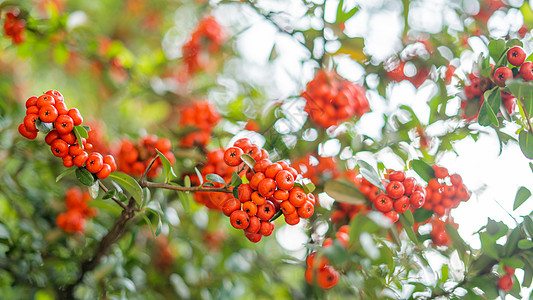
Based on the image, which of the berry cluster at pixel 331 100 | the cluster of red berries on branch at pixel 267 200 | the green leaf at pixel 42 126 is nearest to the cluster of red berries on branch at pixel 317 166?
the berry cluster at pixel 331 100

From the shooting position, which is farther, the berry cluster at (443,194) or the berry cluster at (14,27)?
the berry cluster at (14,27)

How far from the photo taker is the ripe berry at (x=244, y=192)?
1.00 m

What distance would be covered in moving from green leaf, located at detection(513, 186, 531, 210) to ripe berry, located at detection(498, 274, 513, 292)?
7.8 inches

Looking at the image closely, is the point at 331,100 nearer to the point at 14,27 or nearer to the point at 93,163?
the point at 93,163

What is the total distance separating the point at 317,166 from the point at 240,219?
2.21ft

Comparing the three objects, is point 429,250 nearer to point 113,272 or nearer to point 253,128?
point 253,128

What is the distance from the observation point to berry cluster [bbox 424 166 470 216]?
1.20 m

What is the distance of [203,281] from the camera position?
190 centimetres

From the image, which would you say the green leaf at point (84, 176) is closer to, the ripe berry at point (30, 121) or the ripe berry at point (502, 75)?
the ripe berry at point (30, 121)

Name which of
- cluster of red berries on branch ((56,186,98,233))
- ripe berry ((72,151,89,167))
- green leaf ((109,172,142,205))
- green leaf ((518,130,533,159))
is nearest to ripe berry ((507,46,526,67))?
green leaf ((518,130,533,159))

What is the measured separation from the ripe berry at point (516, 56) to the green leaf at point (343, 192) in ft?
2.01

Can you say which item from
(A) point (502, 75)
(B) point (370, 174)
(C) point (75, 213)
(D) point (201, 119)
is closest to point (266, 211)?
(B) point (370, 174)

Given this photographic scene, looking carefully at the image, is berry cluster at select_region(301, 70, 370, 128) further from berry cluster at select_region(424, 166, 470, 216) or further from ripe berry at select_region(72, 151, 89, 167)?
ripe berry at select_region(72, 151, 89, 167)

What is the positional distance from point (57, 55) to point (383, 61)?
5.45ft
